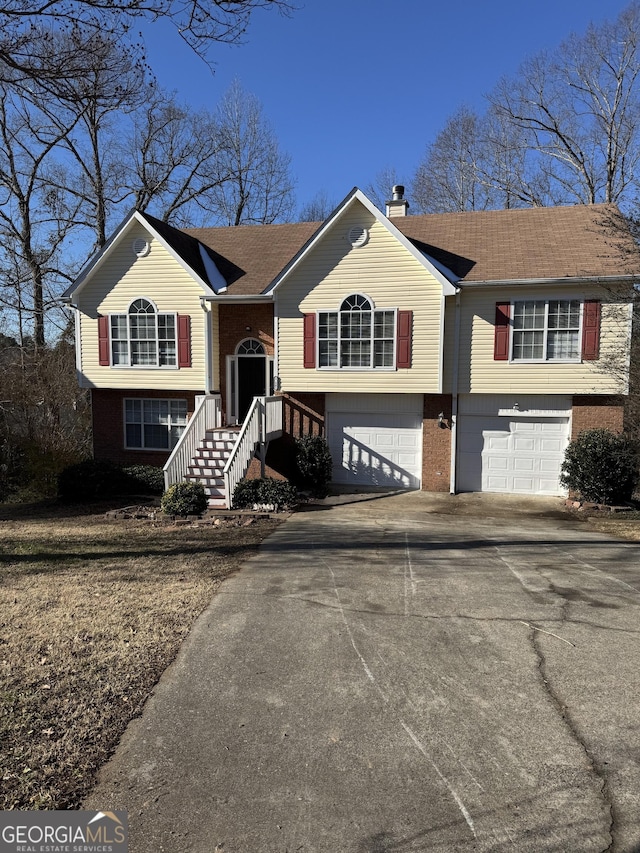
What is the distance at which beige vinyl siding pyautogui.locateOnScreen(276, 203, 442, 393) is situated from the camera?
14.8 metres

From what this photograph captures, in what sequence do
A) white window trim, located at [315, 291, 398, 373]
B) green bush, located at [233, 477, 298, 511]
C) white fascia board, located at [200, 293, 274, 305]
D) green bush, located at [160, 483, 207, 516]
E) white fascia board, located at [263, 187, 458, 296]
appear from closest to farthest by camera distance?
1. green bush, located at [160, 483, 207, 516]
2. green bush, located at [233, 477, 298, 511]
3. white fascia board, located at [263, 187, 458, 296]
4. white window trim, located at [315, 291, 398, 373]
5. white fascia board, located at [200, 293, 274, 305]

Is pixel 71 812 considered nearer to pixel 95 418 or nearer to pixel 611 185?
pixel 95 418

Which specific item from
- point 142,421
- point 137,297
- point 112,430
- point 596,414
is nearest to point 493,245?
point 596,414

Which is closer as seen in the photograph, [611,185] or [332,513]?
[332,513]

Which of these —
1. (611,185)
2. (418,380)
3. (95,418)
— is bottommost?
(95,418)

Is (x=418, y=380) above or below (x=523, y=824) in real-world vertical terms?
above

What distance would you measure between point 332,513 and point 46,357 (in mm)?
13722

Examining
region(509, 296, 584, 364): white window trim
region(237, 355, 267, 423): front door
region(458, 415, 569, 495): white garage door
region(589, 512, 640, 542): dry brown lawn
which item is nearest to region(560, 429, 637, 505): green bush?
region(589, 512, 640, 542): dry brown lawn

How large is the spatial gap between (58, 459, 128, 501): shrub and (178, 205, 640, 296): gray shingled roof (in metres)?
6.34

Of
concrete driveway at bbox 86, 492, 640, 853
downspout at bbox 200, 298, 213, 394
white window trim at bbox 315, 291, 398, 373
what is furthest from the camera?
downspout at bbox 200, 298, 213, 394

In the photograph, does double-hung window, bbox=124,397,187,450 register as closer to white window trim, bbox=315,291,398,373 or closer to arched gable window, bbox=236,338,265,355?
arched gable window, bbox=236,338,265,355

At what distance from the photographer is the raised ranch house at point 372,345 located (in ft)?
47.7

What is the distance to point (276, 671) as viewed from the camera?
16.8 feet

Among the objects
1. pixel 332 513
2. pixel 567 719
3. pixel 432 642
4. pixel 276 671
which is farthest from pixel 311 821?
pixel 332 513
